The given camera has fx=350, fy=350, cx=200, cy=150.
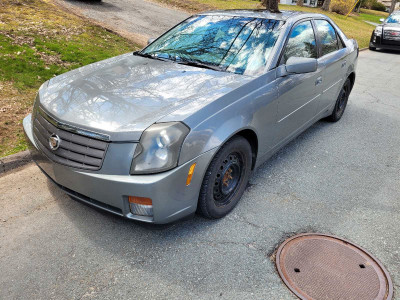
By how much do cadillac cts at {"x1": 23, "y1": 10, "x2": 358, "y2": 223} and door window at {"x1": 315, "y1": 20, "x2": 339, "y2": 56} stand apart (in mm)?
155

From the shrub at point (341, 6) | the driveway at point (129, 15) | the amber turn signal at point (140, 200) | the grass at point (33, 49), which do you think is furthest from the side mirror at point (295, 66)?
the shrub at point (341, 6)

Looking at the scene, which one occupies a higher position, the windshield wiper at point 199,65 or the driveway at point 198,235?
the windshield wiper at point 199,65

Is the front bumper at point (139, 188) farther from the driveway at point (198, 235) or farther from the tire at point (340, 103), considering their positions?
the tire at point (340, 103)

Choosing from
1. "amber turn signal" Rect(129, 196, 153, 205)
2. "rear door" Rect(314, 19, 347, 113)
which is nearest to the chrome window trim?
"amber turn signal" Rect(129, 196, 153, 205)

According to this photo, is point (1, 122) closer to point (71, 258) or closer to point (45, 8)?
point (71, 258)

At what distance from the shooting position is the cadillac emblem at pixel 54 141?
2.60 m

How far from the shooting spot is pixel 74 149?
2533 mm

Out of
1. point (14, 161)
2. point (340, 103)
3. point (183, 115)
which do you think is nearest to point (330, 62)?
point (340, 103)

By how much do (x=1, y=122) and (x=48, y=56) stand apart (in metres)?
2.61

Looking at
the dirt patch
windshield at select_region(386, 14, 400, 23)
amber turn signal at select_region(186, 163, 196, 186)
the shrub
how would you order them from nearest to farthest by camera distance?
amber turn signal at select_region(186, 163, 196, 186) → windshield at select_region(386, 14, 400, 23) → the dirt patch → the shrub

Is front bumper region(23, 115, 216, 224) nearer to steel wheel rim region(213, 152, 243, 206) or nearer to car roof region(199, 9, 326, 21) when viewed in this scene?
steel wheel rim region(213, 152, 243, 206)

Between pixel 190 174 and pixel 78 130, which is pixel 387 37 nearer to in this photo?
pixel 190 174

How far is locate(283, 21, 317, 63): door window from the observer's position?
11.9 feet

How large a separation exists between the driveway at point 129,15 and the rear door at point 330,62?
6.18 m
